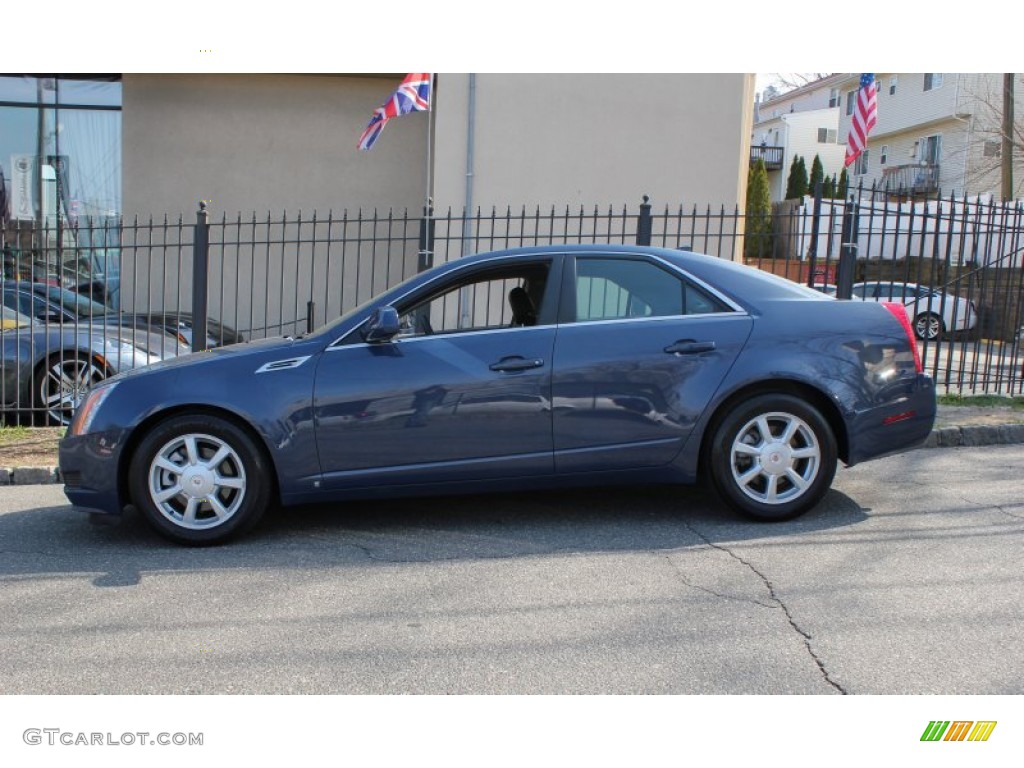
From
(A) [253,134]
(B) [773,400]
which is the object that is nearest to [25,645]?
(B) [773,400]

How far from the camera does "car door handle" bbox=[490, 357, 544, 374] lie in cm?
571

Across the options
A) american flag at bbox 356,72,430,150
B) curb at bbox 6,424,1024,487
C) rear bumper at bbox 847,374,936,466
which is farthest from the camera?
american flag at bbox 356,72,430,150

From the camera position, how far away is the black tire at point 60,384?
947cm

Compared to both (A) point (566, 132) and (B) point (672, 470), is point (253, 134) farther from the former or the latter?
(B) point (672, 470)

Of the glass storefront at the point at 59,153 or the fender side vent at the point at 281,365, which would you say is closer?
the fender side vent at the point at 281,365

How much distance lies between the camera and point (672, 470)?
5.85m

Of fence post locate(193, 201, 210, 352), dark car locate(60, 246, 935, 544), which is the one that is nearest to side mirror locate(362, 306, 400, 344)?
dark car locate(60, 246, 935, 544)

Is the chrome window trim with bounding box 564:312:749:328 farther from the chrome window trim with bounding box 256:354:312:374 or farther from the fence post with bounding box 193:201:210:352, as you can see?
the fence post with bounding box 193:201:210:352

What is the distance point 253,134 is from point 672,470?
12.1 m

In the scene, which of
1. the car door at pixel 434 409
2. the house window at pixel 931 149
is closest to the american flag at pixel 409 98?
the car door at pixel 434 409

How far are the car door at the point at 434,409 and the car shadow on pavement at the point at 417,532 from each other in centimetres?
38

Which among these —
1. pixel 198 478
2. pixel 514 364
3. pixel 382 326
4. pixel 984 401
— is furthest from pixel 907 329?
pixel 984 401

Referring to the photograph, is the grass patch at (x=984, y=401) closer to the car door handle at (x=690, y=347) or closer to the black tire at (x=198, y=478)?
the car door handle at (x=690, y=347)

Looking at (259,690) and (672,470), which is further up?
(672,470)
